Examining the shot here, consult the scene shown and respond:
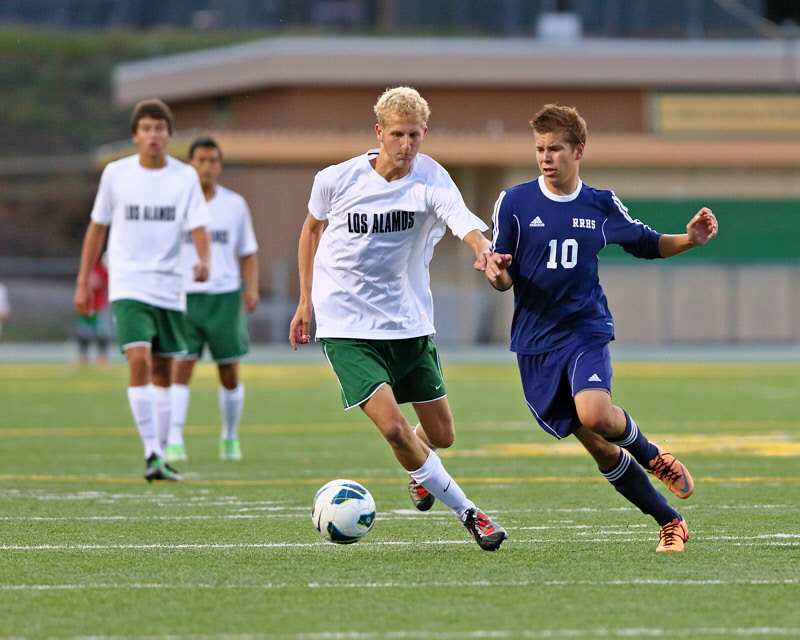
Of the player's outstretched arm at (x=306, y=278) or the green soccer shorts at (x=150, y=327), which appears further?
the green soccer shorts at (x=150, y=327)

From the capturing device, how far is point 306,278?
7156mm

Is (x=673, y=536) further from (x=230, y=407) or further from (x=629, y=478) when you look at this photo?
(x=230, y=407)

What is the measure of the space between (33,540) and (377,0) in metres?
45.4

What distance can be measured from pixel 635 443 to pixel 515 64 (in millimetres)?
32942

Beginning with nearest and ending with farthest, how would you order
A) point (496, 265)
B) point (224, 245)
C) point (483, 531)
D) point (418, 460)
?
point (496, 265) → point (483, 531) → point (418, 460) → point (224, 245)

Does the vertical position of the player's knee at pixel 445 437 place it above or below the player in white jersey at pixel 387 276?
below

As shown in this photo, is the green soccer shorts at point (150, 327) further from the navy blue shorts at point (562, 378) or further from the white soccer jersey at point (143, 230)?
the navy blue shorts at point (562, 378)

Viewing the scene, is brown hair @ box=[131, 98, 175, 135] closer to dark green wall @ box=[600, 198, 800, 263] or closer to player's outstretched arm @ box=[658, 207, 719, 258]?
player's outstretched arm @ box=[658, 207, 719, 258]

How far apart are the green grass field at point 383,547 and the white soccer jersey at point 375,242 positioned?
107 cm

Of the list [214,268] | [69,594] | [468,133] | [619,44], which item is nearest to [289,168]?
[468,133]

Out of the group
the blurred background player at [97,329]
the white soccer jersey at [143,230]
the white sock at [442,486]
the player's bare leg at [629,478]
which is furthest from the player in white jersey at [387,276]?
the blurred background player at [97,329]

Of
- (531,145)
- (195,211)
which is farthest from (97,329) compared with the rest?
(195,211)

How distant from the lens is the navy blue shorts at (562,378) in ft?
22.0

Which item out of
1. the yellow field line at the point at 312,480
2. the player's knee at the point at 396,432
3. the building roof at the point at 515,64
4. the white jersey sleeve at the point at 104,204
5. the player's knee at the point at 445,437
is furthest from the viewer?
the building roof at the point at 515,64
